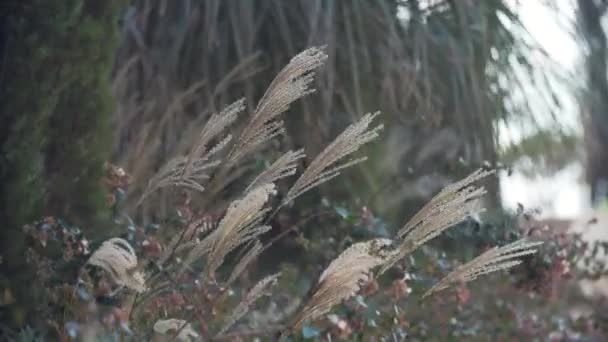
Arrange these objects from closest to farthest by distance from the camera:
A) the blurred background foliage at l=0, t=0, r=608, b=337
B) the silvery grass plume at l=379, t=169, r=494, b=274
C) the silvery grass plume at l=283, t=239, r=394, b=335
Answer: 1. the silvery grass plume at l=283, t=239, r=394, b=335
2. the silvery grass plume at l=379, t=169, r=494, b=274
3. the blurred background foliage at l=0, t=0, r=608, b=337

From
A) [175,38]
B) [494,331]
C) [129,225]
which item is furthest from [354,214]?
[175,38]

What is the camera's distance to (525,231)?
282 centimetres

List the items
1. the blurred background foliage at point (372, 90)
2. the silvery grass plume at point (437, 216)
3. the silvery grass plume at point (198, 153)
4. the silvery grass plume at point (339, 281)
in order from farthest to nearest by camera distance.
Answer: the blurred background foliage at point (372, 90)
the silvery grass plume at point (198, 153)
the silvery grass plume at point (437, 216)
the silvery grass plume at point (339, 281)

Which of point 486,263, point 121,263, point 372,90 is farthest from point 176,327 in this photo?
point 372,90

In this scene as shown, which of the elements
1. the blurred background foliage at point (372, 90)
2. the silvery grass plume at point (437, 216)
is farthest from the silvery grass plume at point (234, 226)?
the blurred background foliage at point (372, 90)

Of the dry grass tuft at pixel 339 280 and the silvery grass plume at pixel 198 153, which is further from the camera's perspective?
the silvery grass plume at pixel 198 153

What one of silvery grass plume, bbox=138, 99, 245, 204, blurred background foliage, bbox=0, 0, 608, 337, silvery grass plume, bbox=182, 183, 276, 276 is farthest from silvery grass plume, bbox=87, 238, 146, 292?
blurred background foliage, bbox=0, 0, 608, 337

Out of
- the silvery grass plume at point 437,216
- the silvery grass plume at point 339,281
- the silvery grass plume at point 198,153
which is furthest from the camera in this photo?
the silvery grass plume at point 198,153

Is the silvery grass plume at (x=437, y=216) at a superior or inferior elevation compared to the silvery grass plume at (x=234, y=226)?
inferior

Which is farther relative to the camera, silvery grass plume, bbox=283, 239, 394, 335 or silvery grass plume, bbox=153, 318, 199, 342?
silvery grass plume, bbox=153, 318, 199, 342

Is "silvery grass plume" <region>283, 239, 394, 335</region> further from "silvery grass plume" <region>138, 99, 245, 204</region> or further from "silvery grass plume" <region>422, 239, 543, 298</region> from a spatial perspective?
"silvery grass plume" <region>138, 99, 245, 204</region>

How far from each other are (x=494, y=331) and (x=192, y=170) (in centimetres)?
164

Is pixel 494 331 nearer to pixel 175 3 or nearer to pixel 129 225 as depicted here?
pixel 129 225

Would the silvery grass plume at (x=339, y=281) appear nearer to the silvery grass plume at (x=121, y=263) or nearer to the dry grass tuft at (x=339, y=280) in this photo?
the dry grass tuft at (x=339, y=280)
